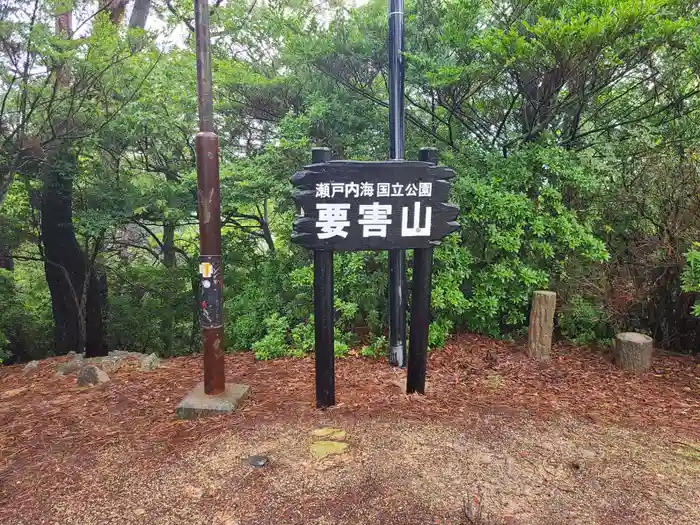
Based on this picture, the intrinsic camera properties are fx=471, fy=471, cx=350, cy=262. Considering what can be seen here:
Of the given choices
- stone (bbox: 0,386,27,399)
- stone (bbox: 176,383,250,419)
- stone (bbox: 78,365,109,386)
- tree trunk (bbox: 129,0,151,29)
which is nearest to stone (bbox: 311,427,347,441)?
stone (bbox: 176,383,250,419)

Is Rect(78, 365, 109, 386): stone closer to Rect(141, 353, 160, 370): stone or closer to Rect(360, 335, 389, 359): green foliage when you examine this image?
Rect(141, 353, 160, 370): stone

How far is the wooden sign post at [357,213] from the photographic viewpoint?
3396mm

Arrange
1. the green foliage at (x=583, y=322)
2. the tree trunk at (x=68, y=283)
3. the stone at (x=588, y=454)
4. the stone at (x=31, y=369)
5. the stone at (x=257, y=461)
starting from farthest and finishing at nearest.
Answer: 1. the tree trunk at (x=68, y=283)
2. the stone at (x=31, y=369)
3. the green foliage at (x=583, y=322)
4. the stone at (x=588, y=454)
5. the stone at (x=257, y=461)

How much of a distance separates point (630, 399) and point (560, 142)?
280cm

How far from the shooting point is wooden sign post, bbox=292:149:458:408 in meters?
3.40

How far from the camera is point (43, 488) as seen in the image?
2.71 meters

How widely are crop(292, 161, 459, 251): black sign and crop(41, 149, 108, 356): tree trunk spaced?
5.29 metres

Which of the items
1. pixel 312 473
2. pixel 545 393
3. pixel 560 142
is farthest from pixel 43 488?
pixel 560 142

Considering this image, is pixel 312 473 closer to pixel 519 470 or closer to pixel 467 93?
pixel 519 470

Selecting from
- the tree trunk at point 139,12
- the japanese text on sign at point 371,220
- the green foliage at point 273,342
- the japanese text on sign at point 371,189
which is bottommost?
the green foliage at point 273,342

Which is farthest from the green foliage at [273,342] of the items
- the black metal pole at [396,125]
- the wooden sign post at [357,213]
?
the wooden sign post at [357,213]

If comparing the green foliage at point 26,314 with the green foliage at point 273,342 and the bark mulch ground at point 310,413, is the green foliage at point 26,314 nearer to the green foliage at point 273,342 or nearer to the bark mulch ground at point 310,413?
the bark mulch ground at point 310,413

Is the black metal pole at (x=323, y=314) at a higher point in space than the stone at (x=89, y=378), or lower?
higher

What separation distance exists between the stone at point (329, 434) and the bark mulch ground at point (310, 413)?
0.35 feet
